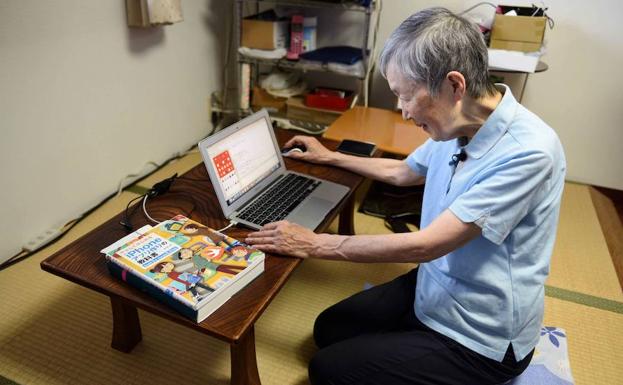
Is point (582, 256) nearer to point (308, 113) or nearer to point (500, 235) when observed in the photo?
point (500, 235)

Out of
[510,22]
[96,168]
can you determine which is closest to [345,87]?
[510,22]

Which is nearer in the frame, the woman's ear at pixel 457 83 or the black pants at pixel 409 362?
the woman's ear at pixel 457 83

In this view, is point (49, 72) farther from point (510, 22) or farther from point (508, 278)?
point (510, 22)

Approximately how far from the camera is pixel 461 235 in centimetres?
100

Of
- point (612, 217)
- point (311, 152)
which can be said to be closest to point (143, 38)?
point (311, 152)

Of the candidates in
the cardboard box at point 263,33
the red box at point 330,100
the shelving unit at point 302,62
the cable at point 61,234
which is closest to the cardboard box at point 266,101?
the shelving unit at point 302,62

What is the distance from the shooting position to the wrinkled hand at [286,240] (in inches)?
44.6

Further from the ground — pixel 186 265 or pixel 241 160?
pixel 241 160

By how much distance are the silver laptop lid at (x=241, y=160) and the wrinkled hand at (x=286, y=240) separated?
0.50ft

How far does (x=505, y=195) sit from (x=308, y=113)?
1944 mm

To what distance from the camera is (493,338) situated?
110 centimetres

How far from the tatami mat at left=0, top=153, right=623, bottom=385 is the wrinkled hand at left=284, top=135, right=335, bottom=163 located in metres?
0.52

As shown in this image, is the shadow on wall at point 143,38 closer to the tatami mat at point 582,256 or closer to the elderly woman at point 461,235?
the elderly woman at point 461,235

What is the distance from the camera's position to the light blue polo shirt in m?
0.96
